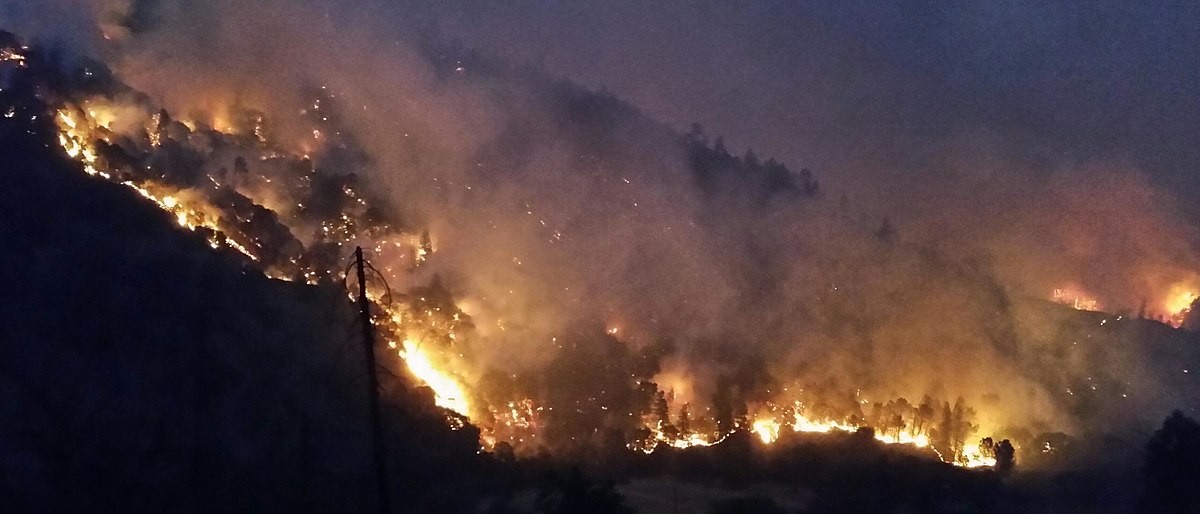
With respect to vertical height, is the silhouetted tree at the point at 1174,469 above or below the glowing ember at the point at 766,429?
below

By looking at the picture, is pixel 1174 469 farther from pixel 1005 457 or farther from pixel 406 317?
pixel 406 317

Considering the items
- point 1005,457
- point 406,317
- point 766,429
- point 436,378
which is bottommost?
point 1005,457

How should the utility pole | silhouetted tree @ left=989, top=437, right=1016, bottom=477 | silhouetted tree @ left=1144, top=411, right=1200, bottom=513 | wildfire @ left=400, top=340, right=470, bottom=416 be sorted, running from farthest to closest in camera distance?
wildfire @ left=400, top=340, right=470, bottom=416 < silhouetted tree @ left=989, top=437, right=1016, bottom=477 < silhouetted tree @ left=1144, top=411, right=1200, bottom=513 < the utility pole

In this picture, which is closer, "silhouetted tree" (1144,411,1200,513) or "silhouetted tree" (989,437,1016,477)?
"silhouetted tree" (1144,411,1200,513)

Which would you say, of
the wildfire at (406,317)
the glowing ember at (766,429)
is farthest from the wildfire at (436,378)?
the glowing ember at (766,429)

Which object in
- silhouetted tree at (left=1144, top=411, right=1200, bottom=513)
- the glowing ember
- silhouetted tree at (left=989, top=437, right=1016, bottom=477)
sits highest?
the glowing ember

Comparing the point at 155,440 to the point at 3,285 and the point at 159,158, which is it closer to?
the point at 3,285

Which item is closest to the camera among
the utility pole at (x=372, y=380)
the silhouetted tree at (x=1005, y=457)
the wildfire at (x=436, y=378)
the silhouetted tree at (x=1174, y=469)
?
the utility pole at (x=372, y=380)

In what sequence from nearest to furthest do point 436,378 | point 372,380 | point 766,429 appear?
point 372,380 → point 436,378 → point 766,429

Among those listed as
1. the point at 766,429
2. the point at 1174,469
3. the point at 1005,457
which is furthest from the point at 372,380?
the point at 1174,469

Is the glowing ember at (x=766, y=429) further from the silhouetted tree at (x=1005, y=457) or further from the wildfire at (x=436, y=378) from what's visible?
the wildfire at (x=436, y=378)

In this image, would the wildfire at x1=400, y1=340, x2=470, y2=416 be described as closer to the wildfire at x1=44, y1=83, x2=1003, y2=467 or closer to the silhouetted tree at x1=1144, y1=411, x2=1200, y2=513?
the wildfire at x1=44, y1=83, x2=1003, y2=467

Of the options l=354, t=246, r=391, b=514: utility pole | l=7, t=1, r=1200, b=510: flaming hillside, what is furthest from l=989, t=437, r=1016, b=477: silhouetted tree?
l=354, t=246, r=391, b=514: utility pole

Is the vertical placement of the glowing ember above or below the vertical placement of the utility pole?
above
